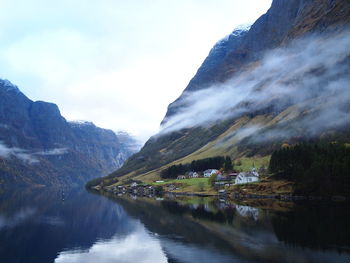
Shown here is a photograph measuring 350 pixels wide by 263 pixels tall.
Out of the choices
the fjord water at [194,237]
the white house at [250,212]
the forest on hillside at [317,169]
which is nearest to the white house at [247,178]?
the forest on hillside at [317,169]

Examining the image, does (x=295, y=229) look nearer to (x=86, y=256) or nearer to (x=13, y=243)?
(x=86, y=256)

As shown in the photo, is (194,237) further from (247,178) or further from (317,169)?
(247,178)

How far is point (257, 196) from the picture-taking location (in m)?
137

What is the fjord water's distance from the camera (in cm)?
5575

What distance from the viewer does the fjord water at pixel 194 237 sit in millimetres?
55750

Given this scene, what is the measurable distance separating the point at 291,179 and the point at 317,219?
59.7 metres

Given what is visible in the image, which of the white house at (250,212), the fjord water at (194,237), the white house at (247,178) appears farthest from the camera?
the white house at (247,178)

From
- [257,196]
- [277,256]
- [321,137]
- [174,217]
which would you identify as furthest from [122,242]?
[321,137]

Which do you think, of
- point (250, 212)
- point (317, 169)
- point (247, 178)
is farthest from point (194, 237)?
point (247, 178)

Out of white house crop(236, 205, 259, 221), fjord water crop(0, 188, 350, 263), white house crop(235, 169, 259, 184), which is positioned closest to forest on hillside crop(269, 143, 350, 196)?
fjord water crop(0, 188, 350, 263)

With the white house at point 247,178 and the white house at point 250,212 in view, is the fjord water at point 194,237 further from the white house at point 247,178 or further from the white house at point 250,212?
the white house at point 247,178

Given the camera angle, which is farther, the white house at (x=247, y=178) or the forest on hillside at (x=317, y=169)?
the white house at (x=247, y=178)

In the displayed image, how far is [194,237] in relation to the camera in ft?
235

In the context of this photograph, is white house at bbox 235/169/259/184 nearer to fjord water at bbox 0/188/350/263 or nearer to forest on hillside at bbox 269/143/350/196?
forest on hillside at bbox 269/143/350/196
